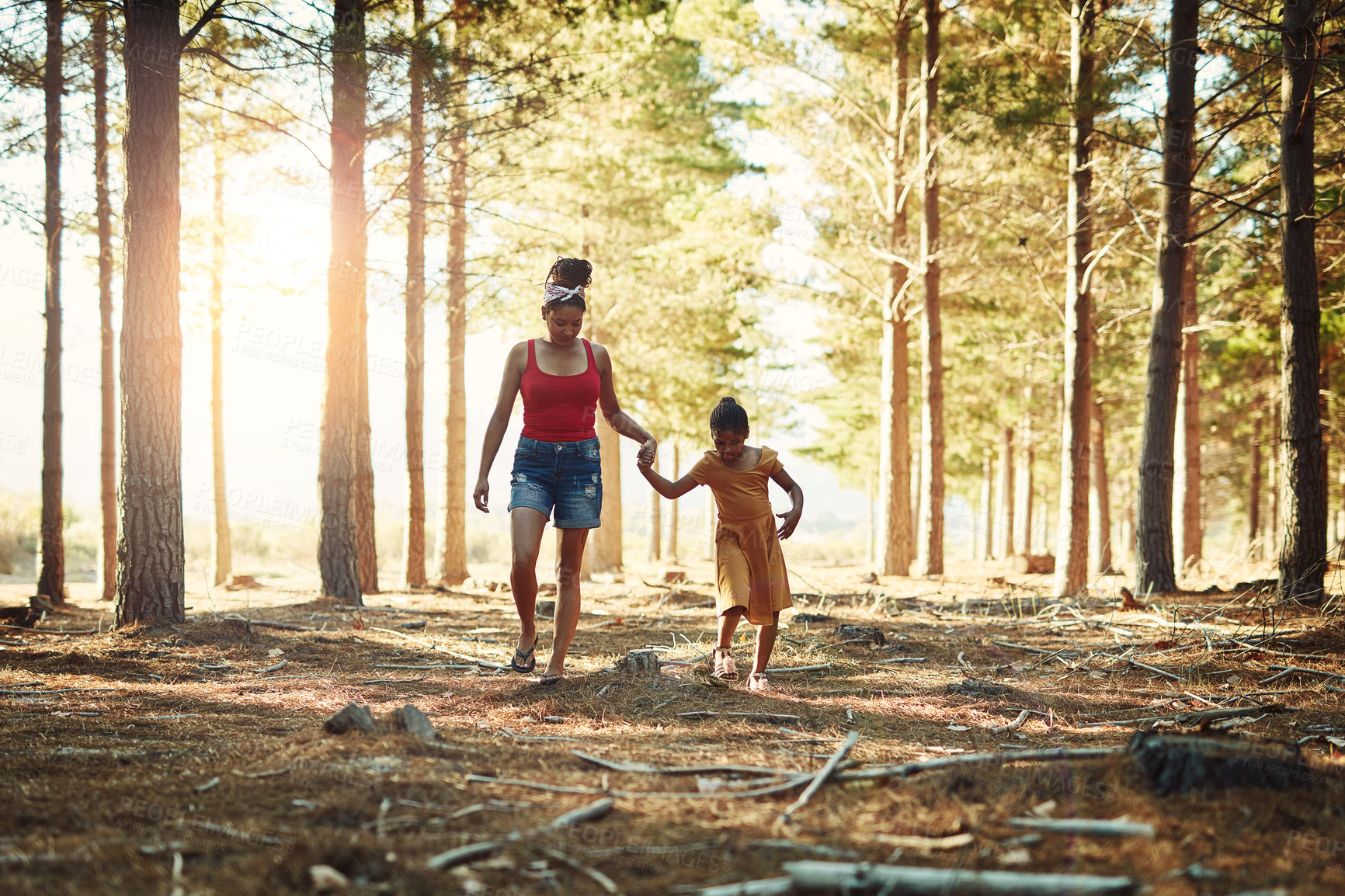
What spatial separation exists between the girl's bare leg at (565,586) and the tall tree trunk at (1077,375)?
8.04 m

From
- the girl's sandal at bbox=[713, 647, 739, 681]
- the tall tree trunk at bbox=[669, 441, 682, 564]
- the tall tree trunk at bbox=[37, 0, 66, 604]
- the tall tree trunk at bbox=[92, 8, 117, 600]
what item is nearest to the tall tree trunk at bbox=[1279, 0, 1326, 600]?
the girl's sandal at bbox=[713, 647, 739, 681]

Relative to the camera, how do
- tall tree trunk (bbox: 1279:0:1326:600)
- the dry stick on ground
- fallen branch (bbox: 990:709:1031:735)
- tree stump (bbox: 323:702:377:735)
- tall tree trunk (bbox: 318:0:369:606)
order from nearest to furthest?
1. the dry stick on ground
2. tree stump (bbox: 323:702:377:735)
3. fallen branch (bbox: 990:709:1031:735)
4. tall tree trunk (bbox: 1279:0:1326:600)
5. tall tree trunk (bbox: 318:0:369:606)

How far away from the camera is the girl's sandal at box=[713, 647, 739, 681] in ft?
17.5

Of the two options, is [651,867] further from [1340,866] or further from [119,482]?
[119,482]

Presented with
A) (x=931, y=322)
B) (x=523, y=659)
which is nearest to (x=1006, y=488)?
(x=931, y=322)

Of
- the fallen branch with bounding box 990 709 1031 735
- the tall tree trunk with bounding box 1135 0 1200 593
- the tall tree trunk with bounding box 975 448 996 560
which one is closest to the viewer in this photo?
the fallen branch with bounding box 990 709 1031 735

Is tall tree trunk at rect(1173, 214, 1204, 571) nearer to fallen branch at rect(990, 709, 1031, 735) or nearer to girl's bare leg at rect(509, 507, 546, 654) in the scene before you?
fallen branch at rect(990, 709, 1031, 735)

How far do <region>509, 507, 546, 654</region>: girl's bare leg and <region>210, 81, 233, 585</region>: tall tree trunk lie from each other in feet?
36.6

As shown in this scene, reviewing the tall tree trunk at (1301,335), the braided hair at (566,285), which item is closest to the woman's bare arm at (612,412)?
the braided hair at (566,285)

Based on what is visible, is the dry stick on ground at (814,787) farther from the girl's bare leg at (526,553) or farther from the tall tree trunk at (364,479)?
the tall tree trunk at (364,479)

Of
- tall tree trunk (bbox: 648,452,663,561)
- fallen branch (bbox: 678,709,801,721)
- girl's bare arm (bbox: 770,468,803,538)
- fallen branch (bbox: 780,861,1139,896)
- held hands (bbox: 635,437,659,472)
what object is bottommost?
tall tree trunk (bbox: 648,452,663,561)

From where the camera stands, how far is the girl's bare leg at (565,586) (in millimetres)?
5152

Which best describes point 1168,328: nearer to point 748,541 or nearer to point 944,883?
point 748,541

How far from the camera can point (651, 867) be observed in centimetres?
226
